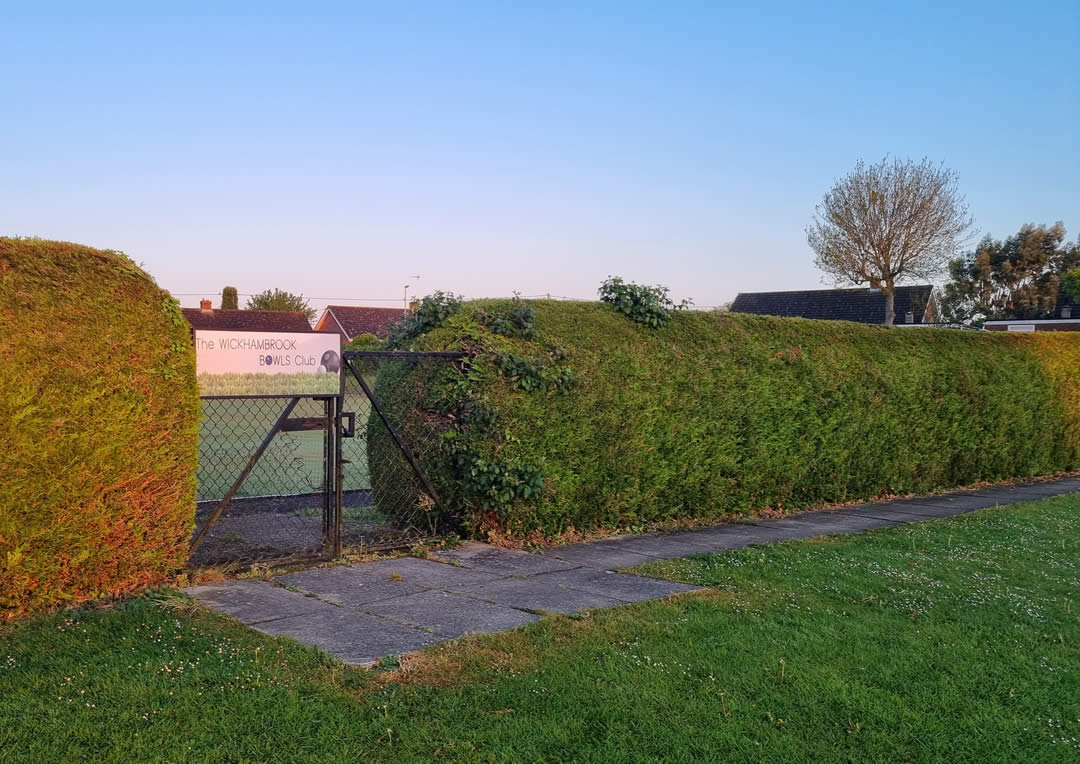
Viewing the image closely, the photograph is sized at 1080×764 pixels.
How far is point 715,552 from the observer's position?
7926mm

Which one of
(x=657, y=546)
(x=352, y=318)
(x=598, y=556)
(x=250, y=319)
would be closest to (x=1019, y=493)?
(x=657, y=546)

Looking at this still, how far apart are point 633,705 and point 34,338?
3.97 m

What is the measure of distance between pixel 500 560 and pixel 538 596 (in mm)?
1292

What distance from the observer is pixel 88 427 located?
18.1ft

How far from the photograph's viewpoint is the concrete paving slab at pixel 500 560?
7.08 meters

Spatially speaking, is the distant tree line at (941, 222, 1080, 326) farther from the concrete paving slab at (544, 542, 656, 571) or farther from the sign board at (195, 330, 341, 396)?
the concrete paving slab at (544, 542, 656, 571)

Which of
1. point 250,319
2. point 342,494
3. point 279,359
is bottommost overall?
point 342,494

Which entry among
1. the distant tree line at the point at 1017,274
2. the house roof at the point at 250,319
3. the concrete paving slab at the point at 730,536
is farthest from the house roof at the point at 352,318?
the concrete paving slab at the point at 730,536

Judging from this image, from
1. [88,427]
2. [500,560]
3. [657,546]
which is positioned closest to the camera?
[88,427]

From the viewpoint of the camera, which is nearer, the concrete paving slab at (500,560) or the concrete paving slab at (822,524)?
the concrete paving slab at (500,560)

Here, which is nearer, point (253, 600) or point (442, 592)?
point (253, 600)

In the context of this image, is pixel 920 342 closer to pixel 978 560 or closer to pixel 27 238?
pixel 978 560

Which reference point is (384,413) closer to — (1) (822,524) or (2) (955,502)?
(1) (822,524)

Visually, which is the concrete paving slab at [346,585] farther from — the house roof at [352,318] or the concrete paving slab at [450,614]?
the house roof at [352,318]
